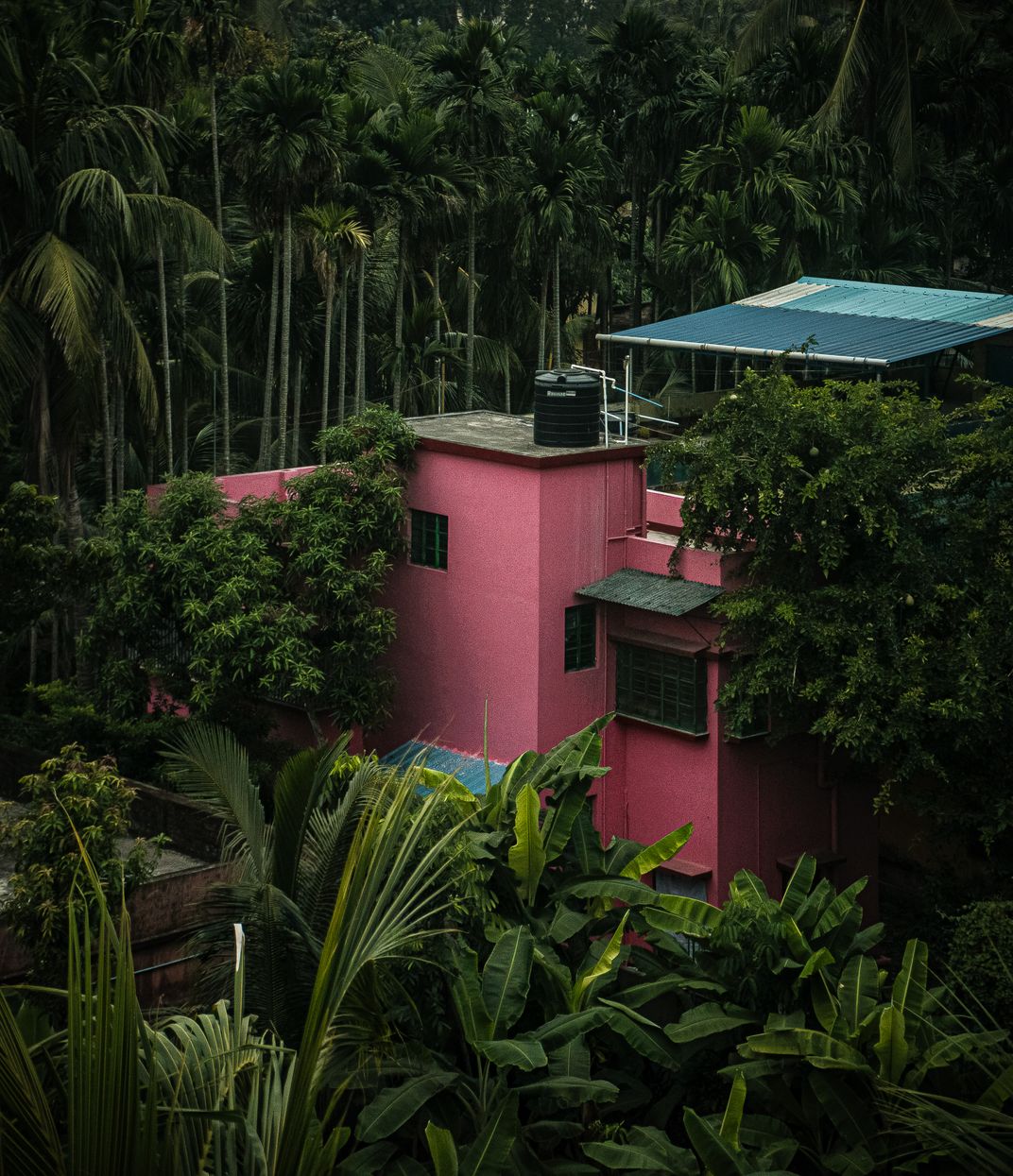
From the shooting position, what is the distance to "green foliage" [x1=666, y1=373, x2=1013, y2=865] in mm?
19766

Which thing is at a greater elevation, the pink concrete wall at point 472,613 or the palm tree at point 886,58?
the palm tree at point 886,58

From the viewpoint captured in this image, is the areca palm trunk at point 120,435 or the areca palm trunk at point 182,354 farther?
the areca palm trunk at point 182,354

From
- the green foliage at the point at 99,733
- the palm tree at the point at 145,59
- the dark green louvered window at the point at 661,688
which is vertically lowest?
the green foliage at the point at 99,733

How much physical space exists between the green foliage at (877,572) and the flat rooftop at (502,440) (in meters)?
2.19

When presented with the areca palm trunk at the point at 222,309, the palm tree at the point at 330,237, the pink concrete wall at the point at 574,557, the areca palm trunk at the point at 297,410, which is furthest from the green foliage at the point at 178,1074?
the areca palm trunk at the point at 297,410

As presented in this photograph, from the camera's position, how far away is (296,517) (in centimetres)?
2378

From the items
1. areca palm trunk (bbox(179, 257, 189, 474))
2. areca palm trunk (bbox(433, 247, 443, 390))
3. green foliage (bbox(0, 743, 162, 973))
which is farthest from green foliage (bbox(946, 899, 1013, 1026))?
areca palm trunk (bbox(433, 247, 443, 390))

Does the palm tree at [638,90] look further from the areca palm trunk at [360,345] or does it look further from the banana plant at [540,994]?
the banana plant at [540,994]

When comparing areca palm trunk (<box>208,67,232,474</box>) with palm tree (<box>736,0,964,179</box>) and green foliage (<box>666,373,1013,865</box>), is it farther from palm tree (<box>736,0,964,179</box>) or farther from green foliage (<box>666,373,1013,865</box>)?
green foliage (<box>666,373,1013,865</box>)

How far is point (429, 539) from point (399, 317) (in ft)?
49.4

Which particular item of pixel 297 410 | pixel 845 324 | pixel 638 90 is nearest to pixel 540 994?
pixel 845 324

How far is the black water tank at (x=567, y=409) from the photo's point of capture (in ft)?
77.2

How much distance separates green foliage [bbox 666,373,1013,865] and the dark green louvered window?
1389mm

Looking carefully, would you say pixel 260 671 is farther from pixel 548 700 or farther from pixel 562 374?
pixel 562 374
